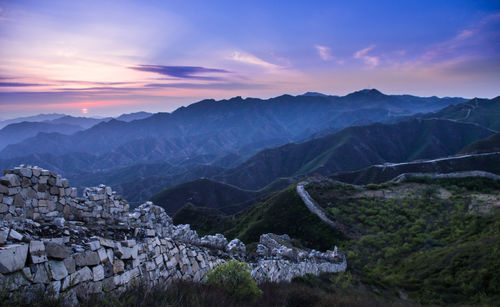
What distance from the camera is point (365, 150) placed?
173000mm

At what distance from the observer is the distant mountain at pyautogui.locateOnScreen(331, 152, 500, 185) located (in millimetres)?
80812

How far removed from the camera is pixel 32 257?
182 inches

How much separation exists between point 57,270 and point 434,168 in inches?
4030

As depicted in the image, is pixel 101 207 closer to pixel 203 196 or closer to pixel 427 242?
pixel 427 242

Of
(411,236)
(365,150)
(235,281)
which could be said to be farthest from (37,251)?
(365,150)

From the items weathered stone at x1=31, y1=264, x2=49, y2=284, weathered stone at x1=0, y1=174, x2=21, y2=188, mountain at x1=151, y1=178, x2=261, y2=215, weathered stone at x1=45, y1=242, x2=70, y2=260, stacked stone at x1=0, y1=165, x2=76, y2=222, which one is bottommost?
→ mountain at x1=151, y1=178, x2=261, y2=215

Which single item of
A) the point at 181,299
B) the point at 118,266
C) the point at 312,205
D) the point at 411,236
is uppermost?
the point at 118,266

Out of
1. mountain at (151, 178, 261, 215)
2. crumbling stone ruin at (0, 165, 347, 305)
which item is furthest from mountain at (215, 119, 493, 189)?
crumbling stone ruin at (0, 165, 347, 305)

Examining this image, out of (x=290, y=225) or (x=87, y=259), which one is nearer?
(x=87, y=259)

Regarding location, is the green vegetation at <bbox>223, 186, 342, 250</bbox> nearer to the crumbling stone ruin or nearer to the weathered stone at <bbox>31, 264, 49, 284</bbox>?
the crumbling stone ruin

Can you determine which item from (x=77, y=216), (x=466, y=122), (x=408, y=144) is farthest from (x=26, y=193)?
(x=466, y=122)

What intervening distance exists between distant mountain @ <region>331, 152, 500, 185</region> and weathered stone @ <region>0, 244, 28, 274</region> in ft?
316

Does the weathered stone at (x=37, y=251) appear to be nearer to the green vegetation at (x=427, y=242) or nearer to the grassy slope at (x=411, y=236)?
the grassy slope at (x=411, y=236)

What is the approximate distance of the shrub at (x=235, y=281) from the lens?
745cm
